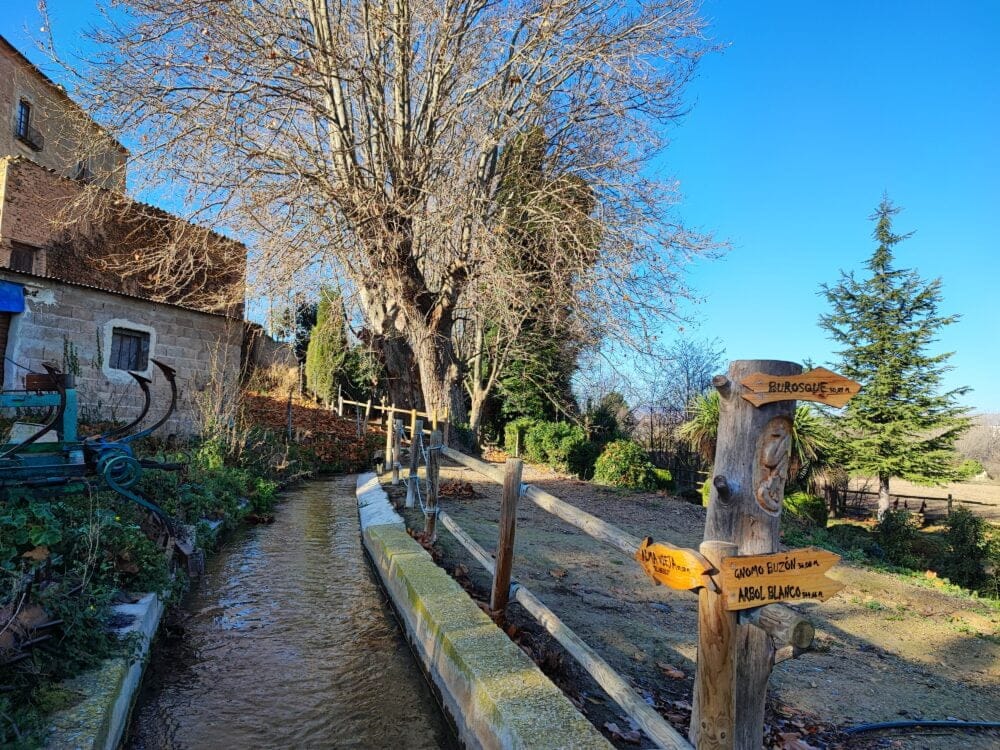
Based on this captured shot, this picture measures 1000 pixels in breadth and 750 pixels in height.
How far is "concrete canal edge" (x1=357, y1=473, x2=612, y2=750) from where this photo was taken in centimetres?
250

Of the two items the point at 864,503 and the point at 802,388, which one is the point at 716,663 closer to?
the point at 802,388

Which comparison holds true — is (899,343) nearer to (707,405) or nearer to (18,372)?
A: (707,405)

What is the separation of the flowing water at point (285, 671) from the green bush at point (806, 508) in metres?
10.3

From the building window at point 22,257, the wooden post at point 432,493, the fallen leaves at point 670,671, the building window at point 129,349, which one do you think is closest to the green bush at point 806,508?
the wooden post at point 432,493

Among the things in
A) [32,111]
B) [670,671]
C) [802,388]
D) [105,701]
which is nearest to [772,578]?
[802,388]

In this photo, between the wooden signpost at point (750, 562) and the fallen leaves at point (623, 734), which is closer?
the wooden signpost at point (750, 562)

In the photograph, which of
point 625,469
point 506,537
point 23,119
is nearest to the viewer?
point 506,537

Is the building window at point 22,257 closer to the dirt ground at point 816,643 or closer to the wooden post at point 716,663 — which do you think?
the dirt ground at point 816,643

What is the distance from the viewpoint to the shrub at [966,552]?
10.6 meters

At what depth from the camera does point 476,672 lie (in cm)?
299

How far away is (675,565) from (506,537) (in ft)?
7.13

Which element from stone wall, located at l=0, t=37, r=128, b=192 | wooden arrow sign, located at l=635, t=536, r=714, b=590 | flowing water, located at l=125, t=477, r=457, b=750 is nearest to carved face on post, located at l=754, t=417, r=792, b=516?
wooden arrow sign, located at l=635, t=536, r=714, b=590

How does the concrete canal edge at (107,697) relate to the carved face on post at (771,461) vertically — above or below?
below

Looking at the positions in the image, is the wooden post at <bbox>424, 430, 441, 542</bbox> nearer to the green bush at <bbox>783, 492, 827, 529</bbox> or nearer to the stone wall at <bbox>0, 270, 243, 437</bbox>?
the stone wall at <bbox>0, 270, 243, 437</bbox>
